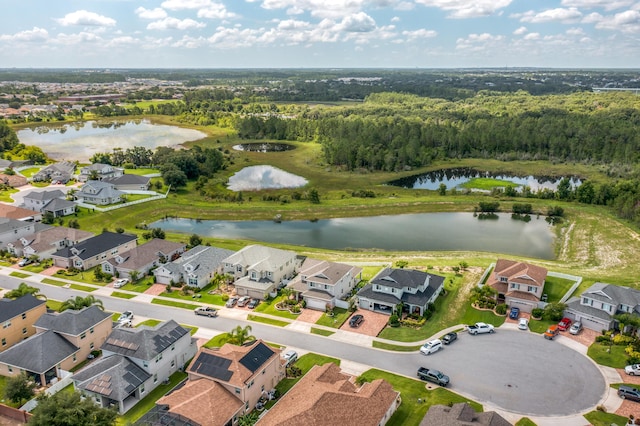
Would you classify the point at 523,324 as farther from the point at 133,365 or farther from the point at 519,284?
the point at 133,365

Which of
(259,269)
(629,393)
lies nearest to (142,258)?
(259,269)

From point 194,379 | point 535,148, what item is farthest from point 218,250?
point 535,148

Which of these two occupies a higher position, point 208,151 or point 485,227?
point 208,151

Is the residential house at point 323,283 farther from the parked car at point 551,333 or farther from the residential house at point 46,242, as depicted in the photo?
the residential house at point 46,242

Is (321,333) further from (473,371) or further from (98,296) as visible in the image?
(98,296)

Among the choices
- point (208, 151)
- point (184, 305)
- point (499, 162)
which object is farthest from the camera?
point (499, 162)

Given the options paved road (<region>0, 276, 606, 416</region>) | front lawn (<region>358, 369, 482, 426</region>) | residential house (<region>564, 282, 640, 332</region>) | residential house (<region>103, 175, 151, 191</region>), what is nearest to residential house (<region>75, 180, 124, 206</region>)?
residential house (<region>103, 175, 151, 191</region>)

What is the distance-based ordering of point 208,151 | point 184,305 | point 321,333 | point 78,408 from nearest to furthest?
point 78,408
point 321,333
point 184,305
point 208,151

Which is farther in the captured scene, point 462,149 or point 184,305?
point 462,149
